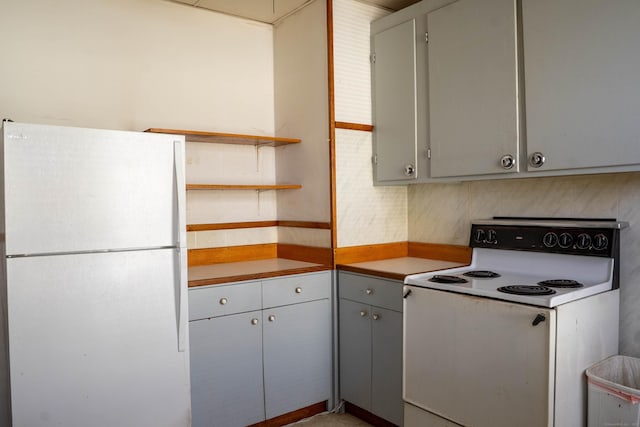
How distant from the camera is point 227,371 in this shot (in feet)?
7.92

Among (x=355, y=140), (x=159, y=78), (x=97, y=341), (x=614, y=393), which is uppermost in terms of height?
(x=159, y=78)

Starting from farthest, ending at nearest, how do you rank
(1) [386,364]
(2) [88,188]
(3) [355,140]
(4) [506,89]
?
1. (3) [355,140]
2. (1) [386,364]
3. (4) [506,89]
4. (2) [88,188]

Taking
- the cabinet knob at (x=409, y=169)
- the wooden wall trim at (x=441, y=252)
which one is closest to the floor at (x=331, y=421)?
the wooden wall trim at (x=441, y=252)

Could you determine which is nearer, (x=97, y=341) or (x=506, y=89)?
(x=97, y=341)

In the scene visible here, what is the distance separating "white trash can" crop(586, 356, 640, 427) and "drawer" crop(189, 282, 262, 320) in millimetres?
1589

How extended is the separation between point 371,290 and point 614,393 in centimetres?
117

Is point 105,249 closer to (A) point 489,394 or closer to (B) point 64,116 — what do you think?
(B) point 64,116

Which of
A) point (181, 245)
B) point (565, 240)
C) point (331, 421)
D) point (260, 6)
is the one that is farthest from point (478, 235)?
point (260, 6)

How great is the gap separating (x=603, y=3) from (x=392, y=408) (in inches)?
82.8

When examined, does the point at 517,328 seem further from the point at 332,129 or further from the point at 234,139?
the point at 234,139

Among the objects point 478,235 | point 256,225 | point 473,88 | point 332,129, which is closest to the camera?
point 473,88

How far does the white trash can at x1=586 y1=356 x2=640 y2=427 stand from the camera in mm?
1785

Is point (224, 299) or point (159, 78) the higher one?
point (159, 78)

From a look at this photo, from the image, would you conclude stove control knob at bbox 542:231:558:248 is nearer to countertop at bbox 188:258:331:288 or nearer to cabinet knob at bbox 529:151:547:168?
cabinet knob at bbox 529:151:547:168
